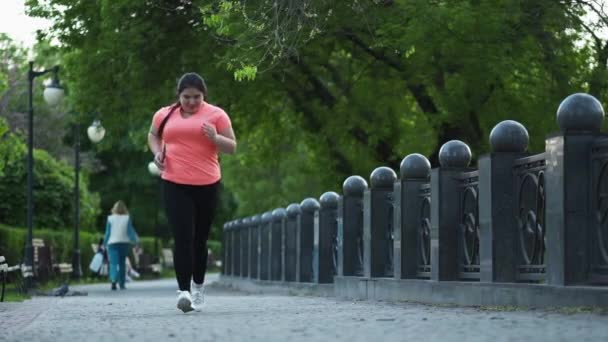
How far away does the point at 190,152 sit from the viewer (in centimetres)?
1046

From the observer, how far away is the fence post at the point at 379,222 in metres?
15.1

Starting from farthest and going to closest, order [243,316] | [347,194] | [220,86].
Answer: [220,86], [347,194], [243,316]

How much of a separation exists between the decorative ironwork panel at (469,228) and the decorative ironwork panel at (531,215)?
1078 millimetres

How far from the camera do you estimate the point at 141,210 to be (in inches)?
3041

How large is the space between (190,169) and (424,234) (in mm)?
3773

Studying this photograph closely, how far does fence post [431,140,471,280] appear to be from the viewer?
1236 centimetres

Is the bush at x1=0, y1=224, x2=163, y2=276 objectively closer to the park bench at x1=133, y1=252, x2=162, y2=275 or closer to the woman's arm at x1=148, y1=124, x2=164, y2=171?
the park bench at x1=133, y1=252, x2=162, y2=275

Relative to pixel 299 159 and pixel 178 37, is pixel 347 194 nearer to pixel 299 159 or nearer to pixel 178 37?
pixel 178 37

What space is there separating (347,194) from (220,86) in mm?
9377

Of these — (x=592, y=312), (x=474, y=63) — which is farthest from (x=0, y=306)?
(x=474, y=63)

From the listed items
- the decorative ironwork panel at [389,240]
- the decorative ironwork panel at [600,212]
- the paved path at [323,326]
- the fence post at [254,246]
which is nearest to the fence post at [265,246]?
the fence post at [254,246]

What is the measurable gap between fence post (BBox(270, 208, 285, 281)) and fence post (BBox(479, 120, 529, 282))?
477 inches

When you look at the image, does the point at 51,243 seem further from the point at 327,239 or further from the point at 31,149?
the point at 327,239

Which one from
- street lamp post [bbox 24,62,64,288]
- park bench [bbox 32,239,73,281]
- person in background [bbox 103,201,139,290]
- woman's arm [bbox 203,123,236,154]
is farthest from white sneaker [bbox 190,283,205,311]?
park bench [bbox 32,239,73,281]
